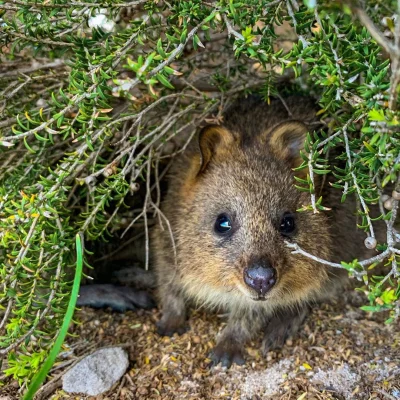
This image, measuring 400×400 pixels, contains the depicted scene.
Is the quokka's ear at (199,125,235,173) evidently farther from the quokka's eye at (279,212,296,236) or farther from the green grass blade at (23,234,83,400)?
the green grass blade at (23,234,83,400)

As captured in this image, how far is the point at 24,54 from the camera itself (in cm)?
402

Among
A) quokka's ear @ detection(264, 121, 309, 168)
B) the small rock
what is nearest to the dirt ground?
the small rock

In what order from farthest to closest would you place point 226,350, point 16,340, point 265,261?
point 226,350, point 265,261, point 16,340

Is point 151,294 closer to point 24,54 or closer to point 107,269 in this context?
point 107,269

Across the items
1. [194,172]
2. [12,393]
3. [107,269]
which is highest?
[194,172]

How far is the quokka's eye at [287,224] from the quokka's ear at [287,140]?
41 cm

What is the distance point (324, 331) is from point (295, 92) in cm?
187

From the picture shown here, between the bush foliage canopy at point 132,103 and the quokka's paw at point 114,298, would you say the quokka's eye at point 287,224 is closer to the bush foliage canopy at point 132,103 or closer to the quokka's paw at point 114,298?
the bush foliage canopy at point 132,103

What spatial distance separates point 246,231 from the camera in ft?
11.1

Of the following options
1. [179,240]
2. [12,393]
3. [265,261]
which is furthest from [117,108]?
[12,393]

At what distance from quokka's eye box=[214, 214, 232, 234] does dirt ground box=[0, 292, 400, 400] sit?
38.4 inches

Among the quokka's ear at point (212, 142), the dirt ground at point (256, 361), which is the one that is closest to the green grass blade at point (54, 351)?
the dirt ground at point (256, 361)

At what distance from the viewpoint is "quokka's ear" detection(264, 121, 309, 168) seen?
3.67 meters

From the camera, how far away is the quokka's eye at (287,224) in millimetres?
3510
